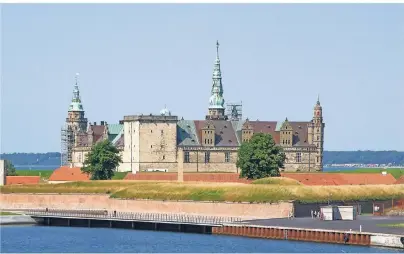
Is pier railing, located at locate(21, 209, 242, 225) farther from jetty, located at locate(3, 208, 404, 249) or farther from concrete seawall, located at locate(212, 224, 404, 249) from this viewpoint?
concrete seawall, located at locate(212, 224, 404, 249)

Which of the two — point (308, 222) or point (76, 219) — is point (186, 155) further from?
point (308, 222)

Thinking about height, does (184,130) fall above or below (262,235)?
above

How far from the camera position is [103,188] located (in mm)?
129375

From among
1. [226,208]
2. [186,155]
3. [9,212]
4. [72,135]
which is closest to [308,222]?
[226,208]

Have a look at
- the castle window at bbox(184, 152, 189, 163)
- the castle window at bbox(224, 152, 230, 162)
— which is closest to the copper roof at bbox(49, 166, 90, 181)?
the castle window at bbox(184, 152, 189, 163)

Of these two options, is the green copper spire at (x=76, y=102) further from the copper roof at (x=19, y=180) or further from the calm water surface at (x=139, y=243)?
the calm water surface at (x=139, y=243)

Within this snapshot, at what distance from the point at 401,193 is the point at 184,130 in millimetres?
55601

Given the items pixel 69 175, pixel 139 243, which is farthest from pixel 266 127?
pixel 139 243

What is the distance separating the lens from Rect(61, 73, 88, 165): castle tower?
193375mm

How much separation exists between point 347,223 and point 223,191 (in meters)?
20.5

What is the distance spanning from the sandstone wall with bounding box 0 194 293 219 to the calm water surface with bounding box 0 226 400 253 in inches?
368

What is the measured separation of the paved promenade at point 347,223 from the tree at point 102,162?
151ft

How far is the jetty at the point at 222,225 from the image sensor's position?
87.1 metres

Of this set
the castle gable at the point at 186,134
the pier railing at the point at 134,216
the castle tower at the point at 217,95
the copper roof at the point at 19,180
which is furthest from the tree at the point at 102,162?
the castle tower at the point at 217,95
